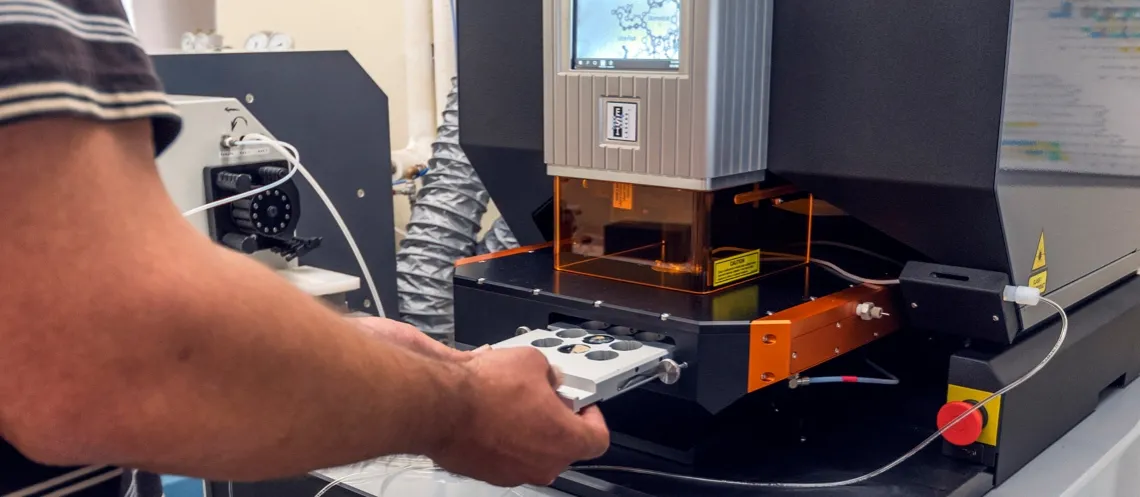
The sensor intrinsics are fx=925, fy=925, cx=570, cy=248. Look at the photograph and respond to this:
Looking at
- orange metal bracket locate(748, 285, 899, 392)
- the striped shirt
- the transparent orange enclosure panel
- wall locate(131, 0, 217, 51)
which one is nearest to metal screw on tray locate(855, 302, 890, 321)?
orange metal bracket locate(748, 285, 899, 392)

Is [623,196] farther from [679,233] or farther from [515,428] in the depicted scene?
[515,428]

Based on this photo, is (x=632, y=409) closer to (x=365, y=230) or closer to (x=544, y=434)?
(x=544, y=434)

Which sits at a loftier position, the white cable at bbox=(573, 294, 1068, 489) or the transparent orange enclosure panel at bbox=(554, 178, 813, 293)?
the transparent orange enclosure panel at bbox=(554, 178, 813, 293)

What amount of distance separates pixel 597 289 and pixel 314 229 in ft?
1.60

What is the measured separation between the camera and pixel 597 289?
843 millimetres

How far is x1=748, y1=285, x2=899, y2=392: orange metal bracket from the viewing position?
2.40 feet

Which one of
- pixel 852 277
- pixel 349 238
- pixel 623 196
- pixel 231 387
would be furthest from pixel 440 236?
pixel 231 387

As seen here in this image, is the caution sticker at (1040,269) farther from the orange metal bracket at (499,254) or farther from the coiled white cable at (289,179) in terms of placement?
the coiled white cable at (289,179)

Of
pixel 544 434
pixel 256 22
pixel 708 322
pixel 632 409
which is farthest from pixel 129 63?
pixel 256 22

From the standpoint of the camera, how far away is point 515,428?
585 mm

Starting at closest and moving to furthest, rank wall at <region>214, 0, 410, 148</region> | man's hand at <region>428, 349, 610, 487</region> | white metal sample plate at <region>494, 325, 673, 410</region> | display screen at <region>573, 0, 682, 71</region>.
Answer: man's hand at <region>428, 349, 610, 487</region> → white metal sample plate at <region>494, 325, 673, 410</region> → display screen at <region>573, 0, 682, 71</region> → wall at <region>214, 0, 410, 148</region>

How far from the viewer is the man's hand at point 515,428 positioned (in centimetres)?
55

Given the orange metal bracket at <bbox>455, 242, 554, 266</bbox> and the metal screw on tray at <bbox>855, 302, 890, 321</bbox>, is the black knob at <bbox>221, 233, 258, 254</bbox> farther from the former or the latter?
the metal screw on tray at <bbox>855, 302, 890, 321</bbox>

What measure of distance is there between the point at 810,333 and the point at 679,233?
6.1 inches
